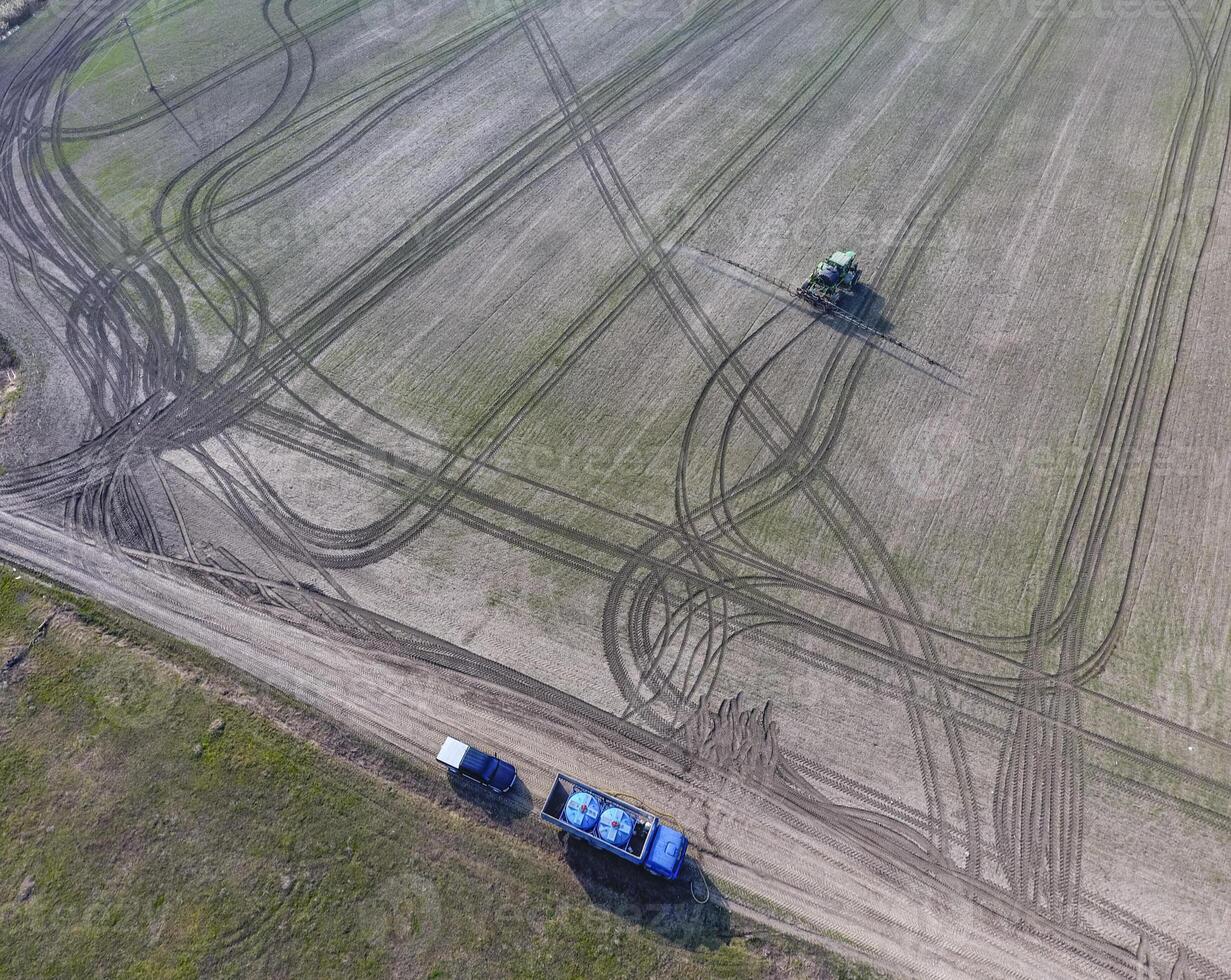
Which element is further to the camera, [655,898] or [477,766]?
[477,766]

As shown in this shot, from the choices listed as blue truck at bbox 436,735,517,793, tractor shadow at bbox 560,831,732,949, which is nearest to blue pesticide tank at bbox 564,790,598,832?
tractor shadow at bbox 560,831,732,949

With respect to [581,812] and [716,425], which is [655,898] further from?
[716,425]

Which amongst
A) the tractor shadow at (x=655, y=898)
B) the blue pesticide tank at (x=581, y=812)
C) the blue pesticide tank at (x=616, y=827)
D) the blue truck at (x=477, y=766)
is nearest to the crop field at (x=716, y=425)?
the blue truck at (x=477, y=766)

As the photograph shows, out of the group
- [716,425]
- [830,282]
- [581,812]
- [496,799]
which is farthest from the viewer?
[830,282]

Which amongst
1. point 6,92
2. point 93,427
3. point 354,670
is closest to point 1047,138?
point 354,670

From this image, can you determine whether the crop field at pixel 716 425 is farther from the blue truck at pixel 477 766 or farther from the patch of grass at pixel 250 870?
the patch of grass at pixel 250 870

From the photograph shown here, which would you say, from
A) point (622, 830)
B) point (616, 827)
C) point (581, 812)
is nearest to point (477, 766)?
point (581, 812)

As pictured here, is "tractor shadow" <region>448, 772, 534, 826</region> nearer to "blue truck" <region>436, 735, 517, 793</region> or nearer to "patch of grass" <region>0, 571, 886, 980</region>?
"blue truck" <region>436, 735, 517, 793</region>

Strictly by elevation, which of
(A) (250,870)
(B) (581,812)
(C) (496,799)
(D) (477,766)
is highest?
(B) (581,812)
